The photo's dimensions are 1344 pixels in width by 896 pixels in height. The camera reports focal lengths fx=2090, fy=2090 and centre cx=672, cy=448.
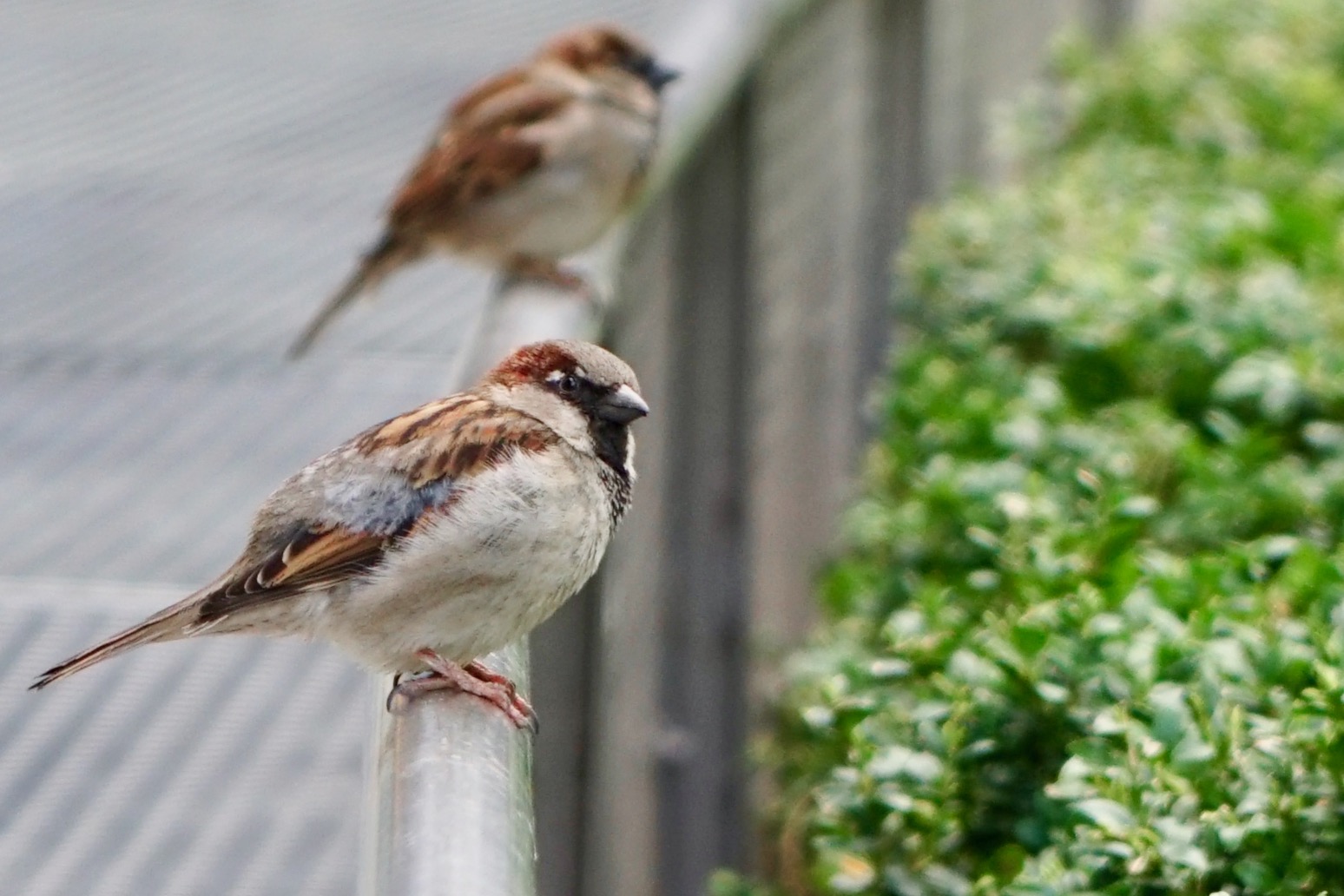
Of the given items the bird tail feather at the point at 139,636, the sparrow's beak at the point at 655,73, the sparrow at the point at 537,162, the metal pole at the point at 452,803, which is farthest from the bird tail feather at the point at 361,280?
the metal pole at the point at 452,803

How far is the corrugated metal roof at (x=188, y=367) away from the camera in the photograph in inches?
109

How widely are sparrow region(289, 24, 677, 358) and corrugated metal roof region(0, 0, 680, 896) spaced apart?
0.20 meters

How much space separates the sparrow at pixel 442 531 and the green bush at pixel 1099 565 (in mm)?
472

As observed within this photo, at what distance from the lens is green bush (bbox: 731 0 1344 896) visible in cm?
238

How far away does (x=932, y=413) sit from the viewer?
4.12 meters

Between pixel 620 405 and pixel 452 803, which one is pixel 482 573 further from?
pixel 452 803

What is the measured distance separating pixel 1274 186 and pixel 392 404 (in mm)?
2635

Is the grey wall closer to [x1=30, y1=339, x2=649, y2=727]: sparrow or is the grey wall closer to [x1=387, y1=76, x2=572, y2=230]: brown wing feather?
→ [x1=30, y1=339, x2=649, y2=727]: sparrow

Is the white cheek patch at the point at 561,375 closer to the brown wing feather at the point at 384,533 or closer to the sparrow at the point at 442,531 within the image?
the sparrow at the point at 442,531

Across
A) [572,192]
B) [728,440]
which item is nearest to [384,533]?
[728,440]

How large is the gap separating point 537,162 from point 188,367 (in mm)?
945

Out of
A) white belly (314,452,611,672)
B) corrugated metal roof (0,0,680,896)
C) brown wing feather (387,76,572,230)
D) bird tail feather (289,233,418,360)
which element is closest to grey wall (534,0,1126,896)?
white belly (314,452,611,672)

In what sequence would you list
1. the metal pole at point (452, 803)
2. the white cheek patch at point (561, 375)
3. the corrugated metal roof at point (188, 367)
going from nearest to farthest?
the metal pole at point (452, 803) < the corrugated metal roof at point (188, 367) < the white cheek patch at point (561, 375)

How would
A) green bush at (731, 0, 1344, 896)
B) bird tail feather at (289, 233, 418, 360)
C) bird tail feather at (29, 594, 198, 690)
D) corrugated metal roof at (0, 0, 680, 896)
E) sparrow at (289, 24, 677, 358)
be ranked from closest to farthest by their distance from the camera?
green bush at (731, 0, 1344, 896) → bird tail feather at (29, 594, 198, 690) → corrugated metal roof at (0, 0, 680, 896) → bird tail feather at (289, 233, 418, 360) → sparrow at (289, 24, 677, 358)
